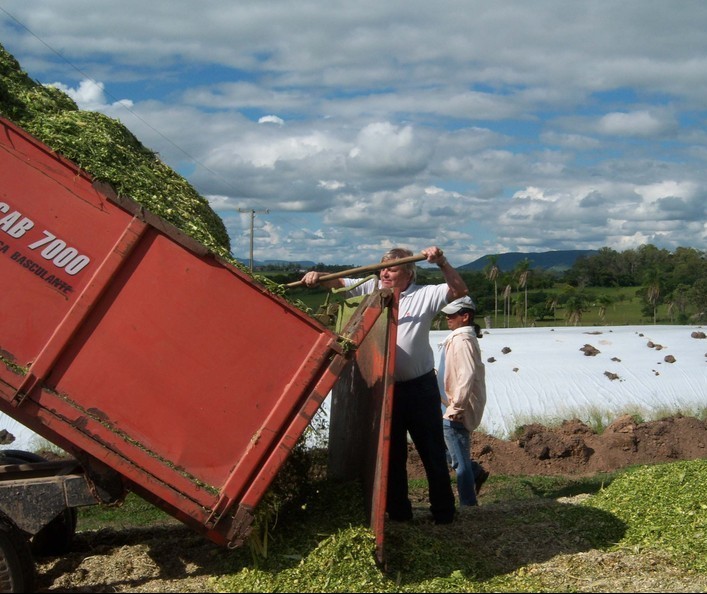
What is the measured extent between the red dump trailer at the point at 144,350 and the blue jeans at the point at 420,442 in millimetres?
1422

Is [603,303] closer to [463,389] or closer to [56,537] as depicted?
[463,389]

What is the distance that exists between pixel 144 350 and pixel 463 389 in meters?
3.24

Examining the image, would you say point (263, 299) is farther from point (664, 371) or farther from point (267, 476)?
point (664, 371)

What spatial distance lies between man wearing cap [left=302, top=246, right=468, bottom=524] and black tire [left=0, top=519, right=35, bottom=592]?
Result: 2.33 metres

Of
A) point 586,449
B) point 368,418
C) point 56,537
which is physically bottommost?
point 56,537

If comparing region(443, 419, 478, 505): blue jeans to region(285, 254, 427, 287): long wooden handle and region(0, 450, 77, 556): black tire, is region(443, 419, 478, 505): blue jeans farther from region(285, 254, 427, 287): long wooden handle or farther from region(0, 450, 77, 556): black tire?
region(0, 450, 77, 556): black tire

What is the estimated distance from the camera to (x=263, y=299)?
449cm

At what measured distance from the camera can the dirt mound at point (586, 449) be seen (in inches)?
418

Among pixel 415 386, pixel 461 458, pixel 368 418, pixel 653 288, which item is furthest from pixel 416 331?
pixel 653 288

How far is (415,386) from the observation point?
19.0 ft

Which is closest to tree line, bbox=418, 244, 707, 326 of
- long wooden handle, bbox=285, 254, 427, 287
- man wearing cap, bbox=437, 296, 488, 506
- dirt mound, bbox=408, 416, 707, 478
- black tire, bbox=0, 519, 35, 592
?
dirt mound, bbox=408, 416, 707, 478

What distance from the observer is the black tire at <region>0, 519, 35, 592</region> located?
14.3 feet

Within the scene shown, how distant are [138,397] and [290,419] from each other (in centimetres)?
84

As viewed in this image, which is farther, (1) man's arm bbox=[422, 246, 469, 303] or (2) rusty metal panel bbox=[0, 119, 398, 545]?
(1) man's arm bbox=[422, 246, 469, 303]
